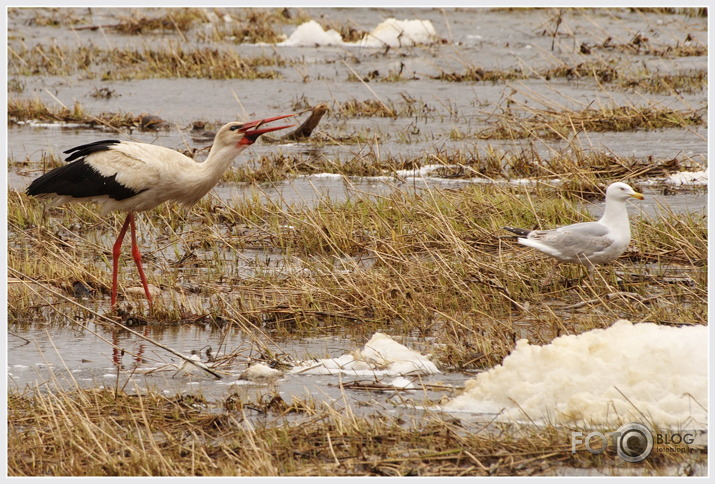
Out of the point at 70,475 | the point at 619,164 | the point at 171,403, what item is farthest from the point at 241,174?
the point at 70,475

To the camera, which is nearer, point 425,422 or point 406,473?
point 406,473

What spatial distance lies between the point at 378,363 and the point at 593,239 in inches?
82.0

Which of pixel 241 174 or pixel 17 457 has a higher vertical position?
pixel 241 174

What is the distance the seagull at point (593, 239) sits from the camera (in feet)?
22.9

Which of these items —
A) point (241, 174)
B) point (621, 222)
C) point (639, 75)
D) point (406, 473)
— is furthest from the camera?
point (639, 75)

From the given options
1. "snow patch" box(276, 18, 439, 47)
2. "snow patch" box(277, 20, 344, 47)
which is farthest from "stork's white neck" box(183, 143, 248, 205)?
"snow patch" box(277, 20, 344, 47)

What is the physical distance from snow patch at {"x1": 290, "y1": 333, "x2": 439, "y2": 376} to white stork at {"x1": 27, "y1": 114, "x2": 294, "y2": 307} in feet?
7.20

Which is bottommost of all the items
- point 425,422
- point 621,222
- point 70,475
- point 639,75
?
point 70,475

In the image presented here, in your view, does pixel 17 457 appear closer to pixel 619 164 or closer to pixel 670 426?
pixel 670 426

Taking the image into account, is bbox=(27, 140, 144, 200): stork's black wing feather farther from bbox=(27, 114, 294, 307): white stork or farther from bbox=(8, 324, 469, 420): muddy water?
bbox=(8, 324, 469, 420): muddy water

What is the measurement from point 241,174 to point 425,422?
6770 millimetres

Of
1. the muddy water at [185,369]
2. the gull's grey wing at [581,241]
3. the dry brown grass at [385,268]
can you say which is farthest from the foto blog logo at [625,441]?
the gull's grey wing at [581,241]

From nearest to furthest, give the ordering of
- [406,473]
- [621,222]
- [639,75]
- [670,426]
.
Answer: [406,473] < [670,426] < [621,222] < [639,75]

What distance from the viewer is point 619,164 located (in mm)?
10227
